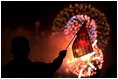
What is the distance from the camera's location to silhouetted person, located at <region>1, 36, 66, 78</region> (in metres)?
2.08

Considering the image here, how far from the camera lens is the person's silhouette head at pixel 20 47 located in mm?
2078

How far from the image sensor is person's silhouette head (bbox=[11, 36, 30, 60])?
2.08 meters

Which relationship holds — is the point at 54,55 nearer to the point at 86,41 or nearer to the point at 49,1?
the point at 49,1

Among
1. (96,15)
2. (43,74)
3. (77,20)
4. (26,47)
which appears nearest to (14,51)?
(26,47)

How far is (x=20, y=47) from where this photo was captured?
208 cm

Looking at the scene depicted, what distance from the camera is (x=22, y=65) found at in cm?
212

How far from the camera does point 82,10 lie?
4.92 meters

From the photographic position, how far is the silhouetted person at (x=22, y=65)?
208 cm

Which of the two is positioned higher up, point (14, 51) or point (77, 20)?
point (14, 51)

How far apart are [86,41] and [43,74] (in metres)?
0.57

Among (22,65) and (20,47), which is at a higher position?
(20,47)

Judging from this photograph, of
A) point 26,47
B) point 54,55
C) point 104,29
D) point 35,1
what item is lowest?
point 54,55

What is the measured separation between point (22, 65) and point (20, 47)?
0.41 feet

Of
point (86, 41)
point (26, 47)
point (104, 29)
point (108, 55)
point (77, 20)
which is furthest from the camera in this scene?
point (108, 55)
